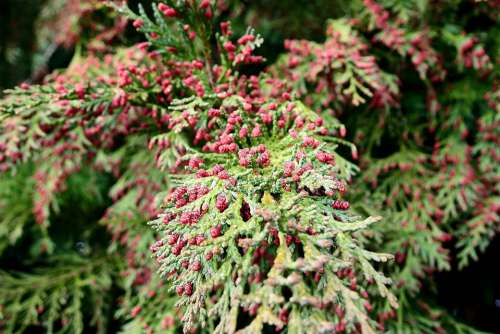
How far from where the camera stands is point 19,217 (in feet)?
8.39

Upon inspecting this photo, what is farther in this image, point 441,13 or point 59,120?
point 441,13

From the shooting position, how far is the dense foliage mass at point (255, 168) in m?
1.11

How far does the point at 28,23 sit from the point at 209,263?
121 inches

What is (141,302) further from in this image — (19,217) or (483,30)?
(483,30)

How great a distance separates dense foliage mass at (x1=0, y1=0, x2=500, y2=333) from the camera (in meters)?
1.11

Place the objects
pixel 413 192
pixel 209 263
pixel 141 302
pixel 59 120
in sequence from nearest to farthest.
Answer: pixel 209 263
pixel 59 120
pixel 141 302
pixel 413 192

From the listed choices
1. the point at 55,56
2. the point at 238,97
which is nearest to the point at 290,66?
the point at 238,97

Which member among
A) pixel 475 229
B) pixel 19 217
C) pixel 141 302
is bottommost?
pixel 141 302

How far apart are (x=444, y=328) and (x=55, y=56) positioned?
120 inches

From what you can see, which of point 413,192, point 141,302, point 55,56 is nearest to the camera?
point 141,302

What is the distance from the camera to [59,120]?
5.51 feet

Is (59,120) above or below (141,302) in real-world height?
above

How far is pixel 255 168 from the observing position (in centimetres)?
124

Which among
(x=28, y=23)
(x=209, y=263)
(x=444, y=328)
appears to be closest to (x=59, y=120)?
(x=209, y=263)
